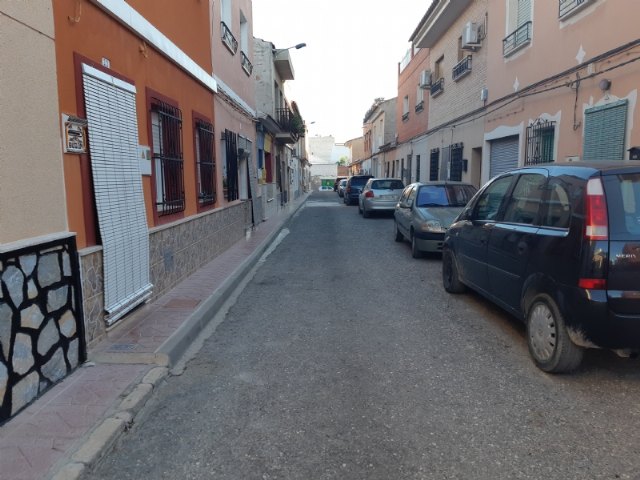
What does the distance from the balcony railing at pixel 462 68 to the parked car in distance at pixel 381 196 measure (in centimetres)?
448

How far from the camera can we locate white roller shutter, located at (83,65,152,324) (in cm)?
432

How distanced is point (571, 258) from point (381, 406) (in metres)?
1.76

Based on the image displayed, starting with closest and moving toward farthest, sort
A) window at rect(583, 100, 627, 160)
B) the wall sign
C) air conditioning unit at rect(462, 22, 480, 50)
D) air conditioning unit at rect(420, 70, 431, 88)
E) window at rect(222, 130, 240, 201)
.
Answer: the wall sign, window at rect(583, 100, 627, 160), window at rect(222, 130, 240, 201), air conditioning unit at rect(462, 22, 480, 50), air conditioning unit at rect(420, 70, 431, 88)

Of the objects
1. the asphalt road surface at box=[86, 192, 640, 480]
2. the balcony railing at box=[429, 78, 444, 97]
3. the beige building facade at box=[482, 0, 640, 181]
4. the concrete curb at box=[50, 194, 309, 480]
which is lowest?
the asphalt road surface at box=[86, 192, 640, 480]

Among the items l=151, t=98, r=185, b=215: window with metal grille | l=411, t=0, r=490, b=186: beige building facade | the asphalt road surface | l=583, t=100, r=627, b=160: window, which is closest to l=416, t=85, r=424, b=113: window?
l=411, t=0, r=490, b=186: beige building facade

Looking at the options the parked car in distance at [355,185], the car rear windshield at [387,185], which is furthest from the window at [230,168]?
the parked car in distance at [355,185]

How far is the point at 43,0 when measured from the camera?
345cm

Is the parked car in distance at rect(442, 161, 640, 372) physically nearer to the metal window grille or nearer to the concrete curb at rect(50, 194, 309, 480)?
the concrete curb at rect(50, 194, 309, 480)

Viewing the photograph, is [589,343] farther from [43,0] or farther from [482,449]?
[43,0]

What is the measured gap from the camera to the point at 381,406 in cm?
334

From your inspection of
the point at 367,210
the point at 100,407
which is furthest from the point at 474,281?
the point at 367,210

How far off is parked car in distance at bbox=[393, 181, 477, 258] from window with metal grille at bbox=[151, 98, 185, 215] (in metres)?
4.42

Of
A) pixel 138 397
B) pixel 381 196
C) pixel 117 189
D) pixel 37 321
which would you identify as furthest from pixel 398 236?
pixel 37 321

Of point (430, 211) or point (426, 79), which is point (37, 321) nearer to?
point (430, 211)
